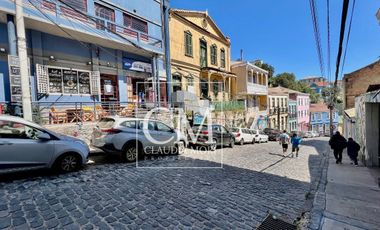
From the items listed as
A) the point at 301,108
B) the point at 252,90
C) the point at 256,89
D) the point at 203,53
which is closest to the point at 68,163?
the point at 203,53

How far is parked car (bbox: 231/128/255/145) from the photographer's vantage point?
55.6 ft

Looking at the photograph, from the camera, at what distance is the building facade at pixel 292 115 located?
4172 centimetres

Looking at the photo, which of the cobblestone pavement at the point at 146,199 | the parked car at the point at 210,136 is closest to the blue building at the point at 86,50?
the parked car at the point at 210,136

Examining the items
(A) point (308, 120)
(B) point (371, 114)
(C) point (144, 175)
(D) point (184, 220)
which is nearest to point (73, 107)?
(C) point (144, 175)

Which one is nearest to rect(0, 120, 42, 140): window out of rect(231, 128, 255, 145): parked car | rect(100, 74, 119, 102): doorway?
rect(100, 74, 119, 102): doorway

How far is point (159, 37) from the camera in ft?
50.8

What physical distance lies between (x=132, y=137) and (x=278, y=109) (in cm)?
3277

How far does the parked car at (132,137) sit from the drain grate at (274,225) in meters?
5.11

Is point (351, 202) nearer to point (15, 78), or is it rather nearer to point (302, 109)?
point (15, 78)

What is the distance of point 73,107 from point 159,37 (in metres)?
7.85

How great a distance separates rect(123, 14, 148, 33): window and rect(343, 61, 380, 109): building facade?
20.1 m

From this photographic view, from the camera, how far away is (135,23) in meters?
13.9

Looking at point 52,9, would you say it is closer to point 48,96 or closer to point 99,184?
point 48,96

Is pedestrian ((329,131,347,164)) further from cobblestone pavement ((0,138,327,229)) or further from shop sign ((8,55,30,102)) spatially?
shop sign ((8,55,30,102))
